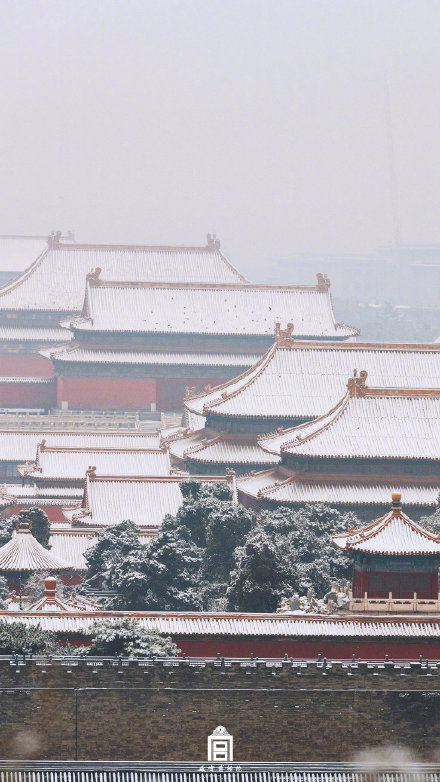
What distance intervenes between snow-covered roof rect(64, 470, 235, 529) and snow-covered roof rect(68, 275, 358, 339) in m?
24.8

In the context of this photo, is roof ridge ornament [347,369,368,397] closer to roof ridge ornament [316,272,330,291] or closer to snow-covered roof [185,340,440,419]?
snow-covered roof [185,340,440,419]

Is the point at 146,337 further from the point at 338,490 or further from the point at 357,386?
the point at 338,490

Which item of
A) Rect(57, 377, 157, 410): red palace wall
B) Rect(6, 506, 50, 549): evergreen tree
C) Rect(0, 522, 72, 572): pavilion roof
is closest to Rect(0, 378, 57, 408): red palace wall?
Rect(57, 377, 157, 410): red palace wall

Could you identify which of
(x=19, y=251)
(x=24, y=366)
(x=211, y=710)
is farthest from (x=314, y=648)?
(x=19, y=251)

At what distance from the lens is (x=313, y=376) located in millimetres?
66062

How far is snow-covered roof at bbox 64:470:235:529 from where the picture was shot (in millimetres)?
57656

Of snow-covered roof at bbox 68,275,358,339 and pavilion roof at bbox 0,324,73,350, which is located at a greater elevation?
pavilion roof at bbox 0,324,73,350

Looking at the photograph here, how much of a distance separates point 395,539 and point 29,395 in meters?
40.9

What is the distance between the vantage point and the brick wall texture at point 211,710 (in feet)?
124

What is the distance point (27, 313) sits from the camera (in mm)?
93000

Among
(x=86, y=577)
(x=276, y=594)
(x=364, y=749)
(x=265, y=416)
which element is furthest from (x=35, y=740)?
(x=265, y=416)

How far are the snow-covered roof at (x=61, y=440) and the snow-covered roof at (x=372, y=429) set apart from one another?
10207 millimetres

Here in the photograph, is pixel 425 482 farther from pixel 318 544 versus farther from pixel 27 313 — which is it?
pixel 27 313

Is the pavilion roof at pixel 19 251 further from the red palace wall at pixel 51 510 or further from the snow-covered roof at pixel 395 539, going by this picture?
the snow-covered roof at pixel 395 539
